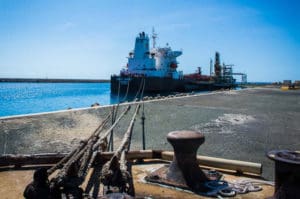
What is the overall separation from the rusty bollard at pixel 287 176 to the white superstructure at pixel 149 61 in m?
49.3

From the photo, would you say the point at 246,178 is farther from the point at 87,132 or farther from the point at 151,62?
the point at 151,62

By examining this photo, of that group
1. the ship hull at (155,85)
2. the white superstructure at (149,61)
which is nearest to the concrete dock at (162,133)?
the ship hull at (155,85)


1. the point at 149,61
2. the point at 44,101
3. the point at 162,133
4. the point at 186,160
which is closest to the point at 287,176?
the point at 186,160

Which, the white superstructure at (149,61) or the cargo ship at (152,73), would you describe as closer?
the cargo ship at (152,73)

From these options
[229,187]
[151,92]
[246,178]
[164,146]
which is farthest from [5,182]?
[151,92]

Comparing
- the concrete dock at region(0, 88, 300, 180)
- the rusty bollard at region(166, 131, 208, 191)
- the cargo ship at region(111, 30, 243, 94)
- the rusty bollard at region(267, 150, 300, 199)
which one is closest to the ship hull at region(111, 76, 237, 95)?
the cargo ship at region(111, 30, 243, 94)

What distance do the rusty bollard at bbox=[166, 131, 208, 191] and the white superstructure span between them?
48.5m

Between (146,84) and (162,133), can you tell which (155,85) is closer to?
(146,84)

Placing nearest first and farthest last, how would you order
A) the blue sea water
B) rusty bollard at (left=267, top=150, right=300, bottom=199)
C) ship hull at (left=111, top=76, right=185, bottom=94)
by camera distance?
1. rusty bollard at (left=267, top=150, right=300, bottom=199)
2. the blue sea water
3. ship hull at (left=111, top=76, right=185, bottom=94)

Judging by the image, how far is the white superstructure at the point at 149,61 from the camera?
177ft

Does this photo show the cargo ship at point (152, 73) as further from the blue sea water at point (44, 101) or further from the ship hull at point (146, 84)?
the blue sea water at point (44, 101)

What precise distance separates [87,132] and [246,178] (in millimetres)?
5707

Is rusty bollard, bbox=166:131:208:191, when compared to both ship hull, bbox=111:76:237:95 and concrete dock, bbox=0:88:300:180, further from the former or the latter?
ship hull, bbox=111:76:237:95

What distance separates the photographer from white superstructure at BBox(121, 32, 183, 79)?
53.8 meters
